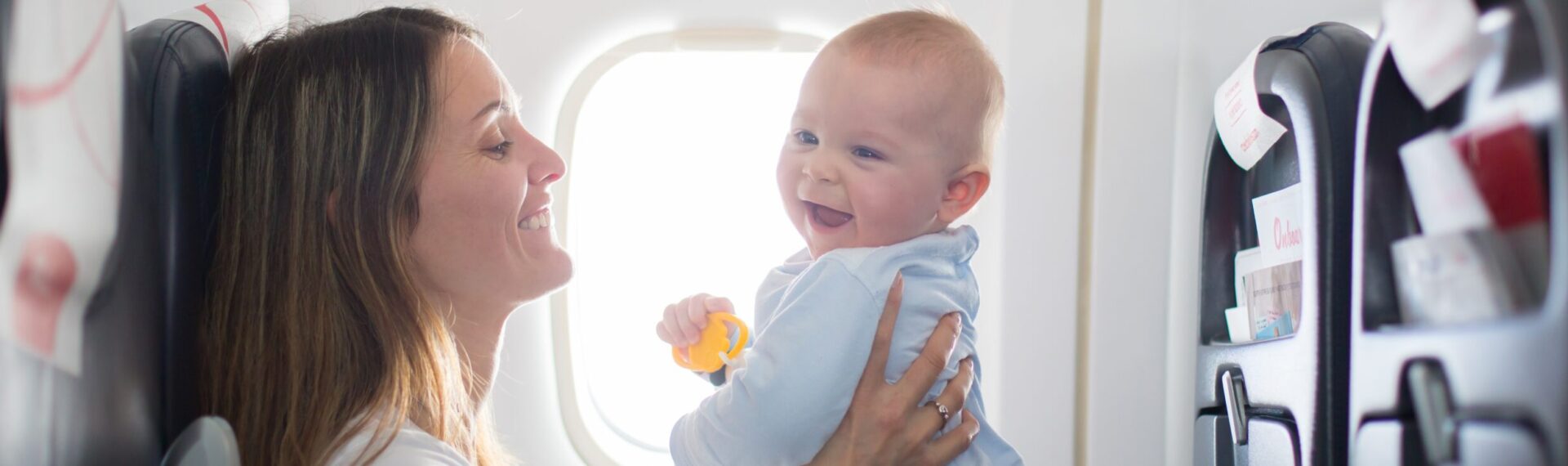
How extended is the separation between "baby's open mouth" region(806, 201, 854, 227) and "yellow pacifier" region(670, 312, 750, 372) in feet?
0.64

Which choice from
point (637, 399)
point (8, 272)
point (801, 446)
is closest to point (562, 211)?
point (637, 399)

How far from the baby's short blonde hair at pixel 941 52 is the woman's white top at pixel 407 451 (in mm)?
722

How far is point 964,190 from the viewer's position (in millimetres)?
1396

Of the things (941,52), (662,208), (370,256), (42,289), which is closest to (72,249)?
(42,289)

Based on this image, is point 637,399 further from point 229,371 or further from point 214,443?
point 214,443

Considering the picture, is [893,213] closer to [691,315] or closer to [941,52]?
[941,52]

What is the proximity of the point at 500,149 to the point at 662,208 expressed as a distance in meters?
0.56

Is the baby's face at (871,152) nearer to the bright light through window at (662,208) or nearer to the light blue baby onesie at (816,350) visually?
the light blue baby onesie at (816,350)

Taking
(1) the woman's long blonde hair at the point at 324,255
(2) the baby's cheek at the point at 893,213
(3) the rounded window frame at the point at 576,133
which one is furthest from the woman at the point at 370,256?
(3) the rounded window frame at the point at 576,133

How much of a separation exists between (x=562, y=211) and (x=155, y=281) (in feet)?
3.17

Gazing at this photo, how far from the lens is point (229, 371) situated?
1307mm

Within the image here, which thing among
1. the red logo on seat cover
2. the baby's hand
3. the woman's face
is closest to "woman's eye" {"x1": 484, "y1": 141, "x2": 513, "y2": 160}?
the woman's face

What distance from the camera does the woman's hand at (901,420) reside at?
4.47 ft

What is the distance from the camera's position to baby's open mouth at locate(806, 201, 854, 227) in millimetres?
1386
